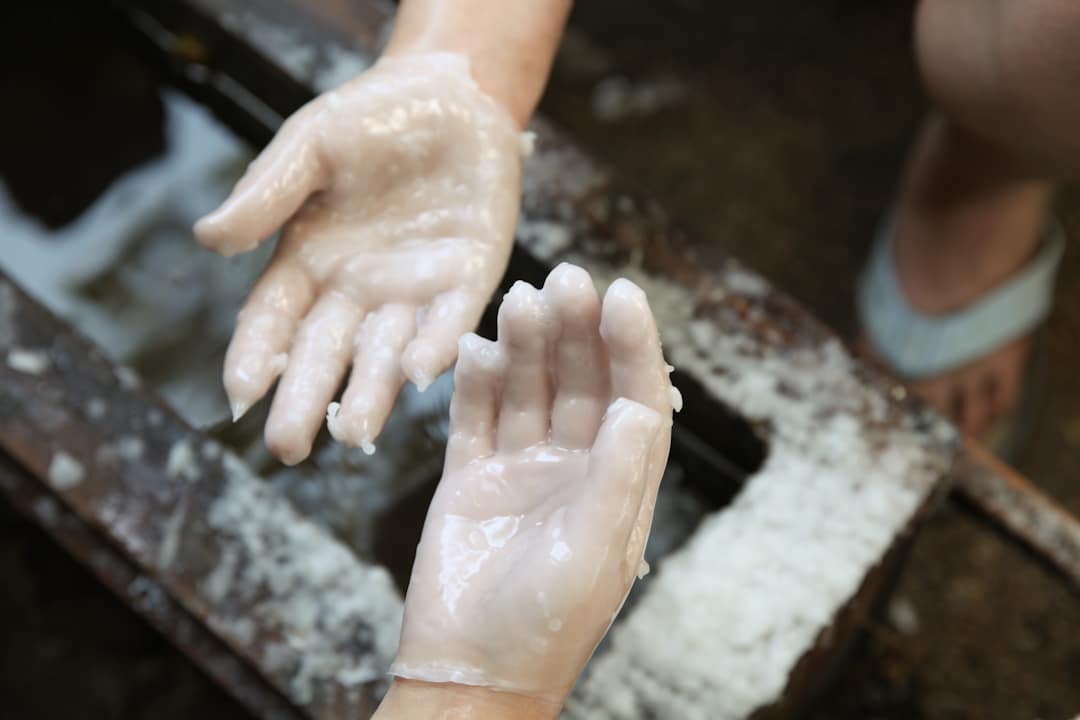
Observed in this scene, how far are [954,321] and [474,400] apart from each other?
51.0 inches

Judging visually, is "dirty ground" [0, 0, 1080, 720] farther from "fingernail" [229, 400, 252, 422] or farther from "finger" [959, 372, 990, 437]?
"fingernail" [229, 400, 252, 422]

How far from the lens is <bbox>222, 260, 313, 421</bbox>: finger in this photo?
1.01 meters

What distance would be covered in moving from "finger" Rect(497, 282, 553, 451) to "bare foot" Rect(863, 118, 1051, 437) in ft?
3.39

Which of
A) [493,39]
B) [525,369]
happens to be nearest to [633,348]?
[525,369]

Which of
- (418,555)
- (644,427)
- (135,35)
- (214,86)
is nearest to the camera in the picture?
(644,427)

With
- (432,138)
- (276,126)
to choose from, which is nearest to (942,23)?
(432,138)

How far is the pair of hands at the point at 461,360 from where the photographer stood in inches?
32.4

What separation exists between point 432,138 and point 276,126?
565 millimetres

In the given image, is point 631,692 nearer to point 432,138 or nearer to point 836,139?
point 432,138

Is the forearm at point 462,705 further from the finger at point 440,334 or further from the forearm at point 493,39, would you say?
the forearm at point 493,39

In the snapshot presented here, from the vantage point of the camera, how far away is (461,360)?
0.90m

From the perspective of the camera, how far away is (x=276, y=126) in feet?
5.28

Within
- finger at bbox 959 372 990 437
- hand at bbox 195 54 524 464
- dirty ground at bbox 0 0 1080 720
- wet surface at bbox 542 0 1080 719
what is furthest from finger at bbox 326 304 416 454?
finger at bbox 959 372 990 437

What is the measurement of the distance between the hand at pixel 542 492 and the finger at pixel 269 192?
0.27 metres
